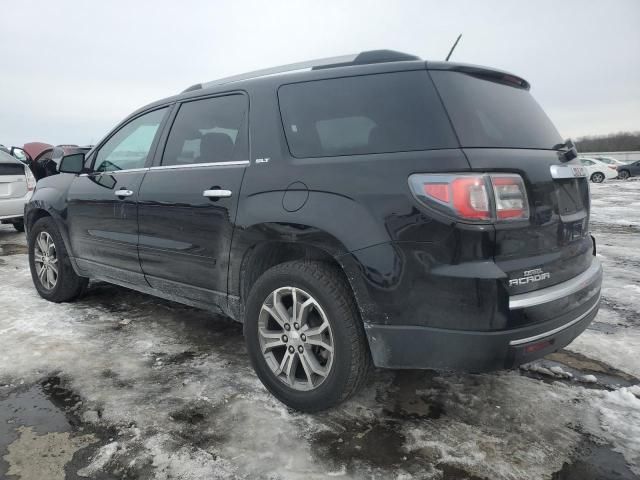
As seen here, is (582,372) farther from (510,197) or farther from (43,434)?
(43,434)

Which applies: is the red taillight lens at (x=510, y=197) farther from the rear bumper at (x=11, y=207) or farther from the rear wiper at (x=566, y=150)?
the rear bumper at (x=11, y=207)

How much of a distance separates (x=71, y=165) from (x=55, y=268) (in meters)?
1.04

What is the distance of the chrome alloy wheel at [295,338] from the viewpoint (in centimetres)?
238

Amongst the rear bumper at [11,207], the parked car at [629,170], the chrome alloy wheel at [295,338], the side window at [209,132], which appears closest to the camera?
the chrome alloy wheel at [295,338]

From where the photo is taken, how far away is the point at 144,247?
11.1 feet

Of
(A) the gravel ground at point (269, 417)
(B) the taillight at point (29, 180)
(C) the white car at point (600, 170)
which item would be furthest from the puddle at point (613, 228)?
(C) the white car at point (600, 170)

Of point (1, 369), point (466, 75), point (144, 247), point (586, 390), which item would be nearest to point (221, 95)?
point (144, 247)

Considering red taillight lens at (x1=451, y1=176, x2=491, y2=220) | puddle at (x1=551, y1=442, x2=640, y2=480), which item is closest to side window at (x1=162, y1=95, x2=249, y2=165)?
red taillight lens at (x1=451, y1=176, x2=491, y2=220)

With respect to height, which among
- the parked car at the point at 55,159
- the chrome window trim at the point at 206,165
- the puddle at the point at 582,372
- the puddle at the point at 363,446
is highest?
the parked car at the point at 55,159

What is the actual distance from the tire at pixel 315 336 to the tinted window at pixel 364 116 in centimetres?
65

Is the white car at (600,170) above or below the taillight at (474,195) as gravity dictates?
below

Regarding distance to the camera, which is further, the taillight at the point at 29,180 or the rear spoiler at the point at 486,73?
the taillight at the point at 29,180

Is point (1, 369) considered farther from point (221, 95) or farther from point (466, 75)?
point (466, 75)

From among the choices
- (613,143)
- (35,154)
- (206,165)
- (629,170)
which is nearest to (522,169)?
(206,165)
